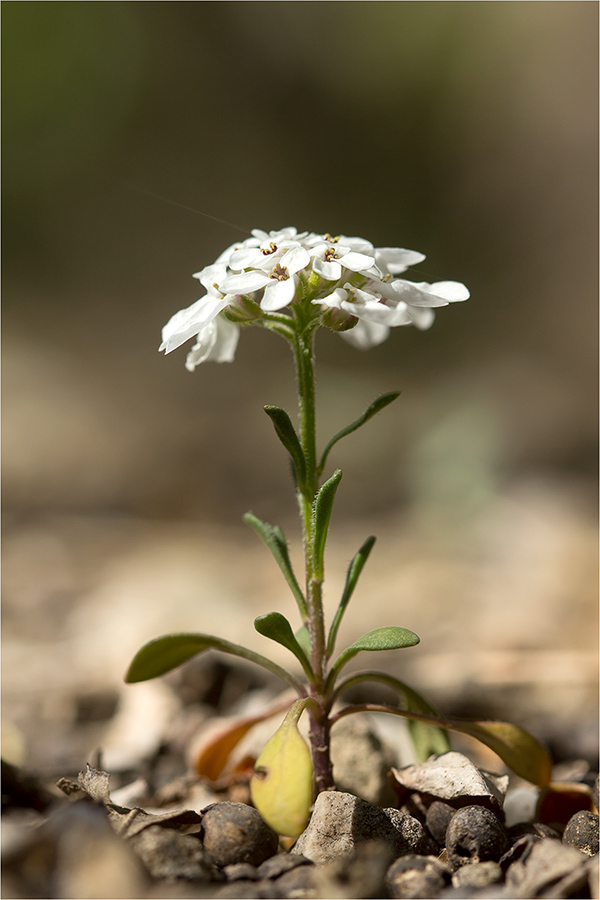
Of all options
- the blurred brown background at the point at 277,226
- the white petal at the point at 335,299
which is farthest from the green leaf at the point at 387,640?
the blurred brown background at the point at 277,226

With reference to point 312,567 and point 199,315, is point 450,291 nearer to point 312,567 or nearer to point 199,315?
point 199,315

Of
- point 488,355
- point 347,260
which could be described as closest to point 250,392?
point 488,355

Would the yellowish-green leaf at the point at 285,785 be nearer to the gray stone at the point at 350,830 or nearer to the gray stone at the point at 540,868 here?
the gray stone at the point at 350,830

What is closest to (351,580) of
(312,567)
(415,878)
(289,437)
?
(312,567)

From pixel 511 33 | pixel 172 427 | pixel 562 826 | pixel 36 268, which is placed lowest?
pixel 562 826

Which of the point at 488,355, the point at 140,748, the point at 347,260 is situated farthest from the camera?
the point at 488,355

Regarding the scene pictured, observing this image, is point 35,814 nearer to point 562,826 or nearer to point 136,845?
point 136,845
